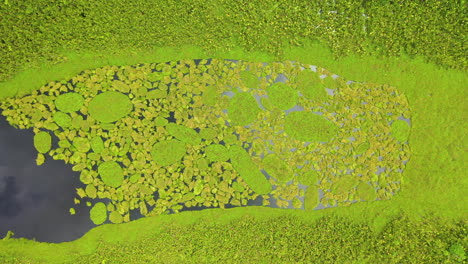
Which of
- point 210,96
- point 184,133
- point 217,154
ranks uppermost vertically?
point 210,96

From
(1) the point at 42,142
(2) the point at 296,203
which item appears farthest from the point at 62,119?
(2) the point at 296,203

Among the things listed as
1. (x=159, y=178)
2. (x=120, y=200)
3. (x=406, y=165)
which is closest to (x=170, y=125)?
(x=159, y=178)

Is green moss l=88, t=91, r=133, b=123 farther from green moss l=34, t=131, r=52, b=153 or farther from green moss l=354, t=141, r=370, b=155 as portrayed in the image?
green moss l=354, t=141, r=370, b=155

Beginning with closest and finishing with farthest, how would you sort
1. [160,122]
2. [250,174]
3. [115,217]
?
[115,217] < [250,174] < [160,122]

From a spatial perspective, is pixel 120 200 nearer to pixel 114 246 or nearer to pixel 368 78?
pixel 114 246

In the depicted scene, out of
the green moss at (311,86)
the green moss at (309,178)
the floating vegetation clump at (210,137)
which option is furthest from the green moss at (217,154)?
the green moss at (311,86)

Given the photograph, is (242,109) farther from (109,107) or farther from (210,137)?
(109,107)
